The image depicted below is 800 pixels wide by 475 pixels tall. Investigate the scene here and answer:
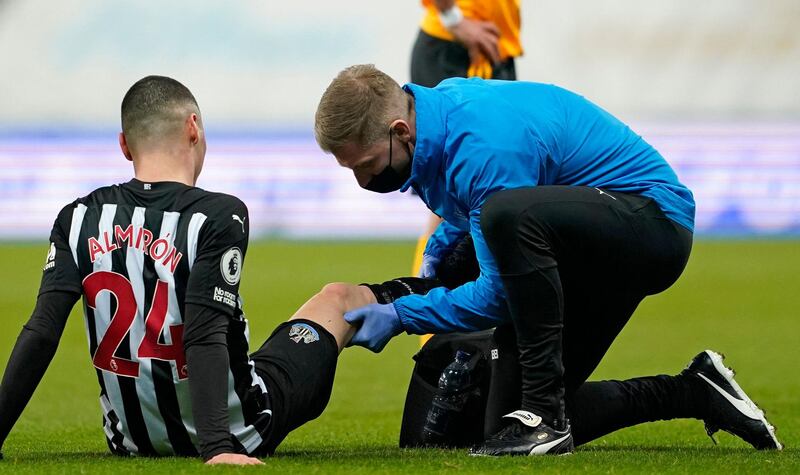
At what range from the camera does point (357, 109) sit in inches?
132

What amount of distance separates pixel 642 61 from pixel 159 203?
60.1 feet

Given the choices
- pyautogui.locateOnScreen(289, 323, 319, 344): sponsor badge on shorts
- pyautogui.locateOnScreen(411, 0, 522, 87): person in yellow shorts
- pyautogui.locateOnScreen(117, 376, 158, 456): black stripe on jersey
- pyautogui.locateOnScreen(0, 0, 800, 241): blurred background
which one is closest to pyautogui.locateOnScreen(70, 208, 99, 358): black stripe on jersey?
pyautogui.locateOnScreen(117, 376, 158, 456): black stripe on jersey

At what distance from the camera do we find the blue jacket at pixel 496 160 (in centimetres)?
337

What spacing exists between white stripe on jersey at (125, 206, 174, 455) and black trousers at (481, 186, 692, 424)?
2.76 ft

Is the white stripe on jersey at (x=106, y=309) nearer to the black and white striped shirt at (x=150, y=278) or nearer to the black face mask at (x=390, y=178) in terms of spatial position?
the black and white striped shirt at (x=150, y=278)

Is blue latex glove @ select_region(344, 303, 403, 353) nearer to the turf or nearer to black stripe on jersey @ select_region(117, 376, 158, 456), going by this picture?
the turf

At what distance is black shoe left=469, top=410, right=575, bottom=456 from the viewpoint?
337 cm

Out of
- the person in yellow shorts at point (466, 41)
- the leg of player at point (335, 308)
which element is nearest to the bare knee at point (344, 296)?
the leg of player at point (335, 308)

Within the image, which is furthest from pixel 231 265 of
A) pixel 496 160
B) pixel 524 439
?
pixel 524 439

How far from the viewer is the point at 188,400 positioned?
3162 mm

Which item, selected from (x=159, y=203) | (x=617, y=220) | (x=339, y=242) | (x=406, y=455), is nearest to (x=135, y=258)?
(x=159, y=203)

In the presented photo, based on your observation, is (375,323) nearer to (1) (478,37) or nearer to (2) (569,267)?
(2) (569,267)

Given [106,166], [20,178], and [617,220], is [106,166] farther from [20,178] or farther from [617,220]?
[617,220]

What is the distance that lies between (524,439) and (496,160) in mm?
707
